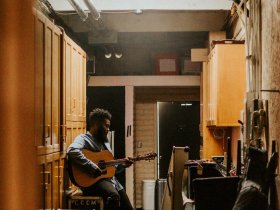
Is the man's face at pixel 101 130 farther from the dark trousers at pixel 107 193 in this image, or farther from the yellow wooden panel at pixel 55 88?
the yellow wooden panel at pixel 55 88

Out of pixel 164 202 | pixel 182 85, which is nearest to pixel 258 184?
pixel 164 202

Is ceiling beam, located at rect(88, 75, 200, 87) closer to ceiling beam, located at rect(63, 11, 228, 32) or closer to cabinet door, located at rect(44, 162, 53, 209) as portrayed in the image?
ceiling beam, located at rect(63, 11, 228, 32)

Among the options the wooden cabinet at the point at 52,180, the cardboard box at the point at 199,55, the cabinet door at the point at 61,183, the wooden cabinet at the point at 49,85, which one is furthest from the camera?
the cardboard box at the point at 199,55

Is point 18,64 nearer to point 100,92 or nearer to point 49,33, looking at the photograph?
point 49,33

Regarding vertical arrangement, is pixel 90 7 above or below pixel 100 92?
above

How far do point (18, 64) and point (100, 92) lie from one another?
8.68 m

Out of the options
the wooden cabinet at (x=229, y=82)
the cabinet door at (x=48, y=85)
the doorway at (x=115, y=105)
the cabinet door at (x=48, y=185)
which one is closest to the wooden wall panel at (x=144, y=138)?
the doorway at (x=115, y=105)

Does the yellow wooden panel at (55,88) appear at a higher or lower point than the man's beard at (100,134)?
higher

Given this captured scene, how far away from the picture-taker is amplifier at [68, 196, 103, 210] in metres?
5.75

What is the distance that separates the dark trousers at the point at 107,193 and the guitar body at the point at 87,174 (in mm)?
82

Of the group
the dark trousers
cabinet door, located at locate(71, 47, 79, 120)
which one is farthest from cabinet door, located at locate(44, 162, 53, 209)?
cabinet door, located at locate(71, 47, 79, 120)

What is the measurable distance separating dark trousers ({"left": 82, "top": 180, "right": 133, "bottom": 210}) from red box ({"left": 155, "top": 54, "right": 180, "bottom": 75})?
12.9 feet

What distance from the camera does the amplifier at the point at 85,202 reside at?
5746mm

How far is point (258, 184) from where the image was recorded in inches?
94.2
